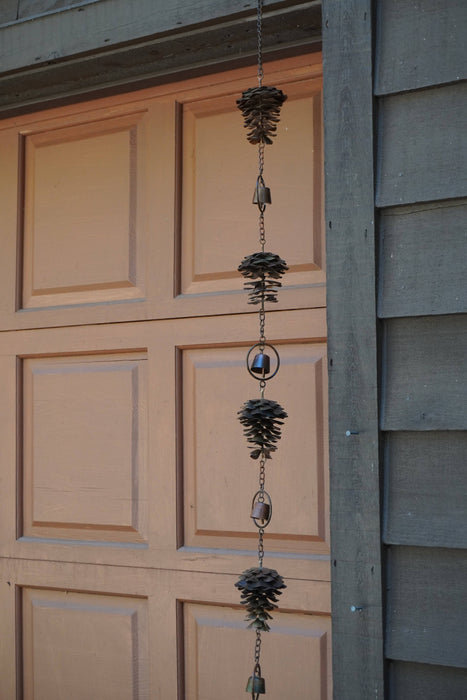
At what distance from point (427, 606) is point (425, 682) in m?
0.12

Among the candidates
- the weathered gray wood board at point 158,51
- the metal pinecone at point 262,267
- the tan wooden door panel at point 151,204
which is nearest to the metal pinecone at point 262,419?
the metal pinecone at point 262,267

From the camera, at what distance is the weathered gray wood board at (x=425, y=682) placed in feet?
4.50

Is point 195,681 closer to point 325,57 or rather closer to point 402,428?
point 402,428

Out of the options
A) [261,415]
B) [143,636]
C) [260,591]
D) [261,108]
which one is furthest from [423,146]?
[143,636]

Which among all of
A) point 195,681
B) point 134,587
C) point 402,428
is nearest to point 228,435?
point 134,587

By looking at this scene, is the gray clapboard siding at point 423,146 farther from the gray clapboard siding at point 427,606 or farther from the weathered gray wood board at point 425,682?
the weathered gray wood board at point 425,682

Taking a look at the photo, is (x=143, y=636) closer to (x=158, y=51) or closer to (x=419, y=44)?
(x=158, y=51)

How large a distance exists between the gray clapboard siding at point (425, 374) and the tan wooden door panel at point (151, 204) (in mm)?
499

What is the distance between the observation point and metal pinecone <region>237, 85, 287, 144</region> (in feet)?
4.99

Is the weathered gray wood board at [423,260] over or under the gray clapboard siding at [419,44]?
under

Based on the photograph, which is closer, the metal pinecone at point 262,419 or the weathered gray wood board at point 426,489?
the weathered gray wood board at point 426,489

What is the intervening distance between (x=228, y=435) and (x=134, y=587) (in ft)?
1.36

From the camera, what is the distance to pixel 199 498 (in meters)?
2.03

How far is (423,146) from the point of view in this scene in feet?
4.67
